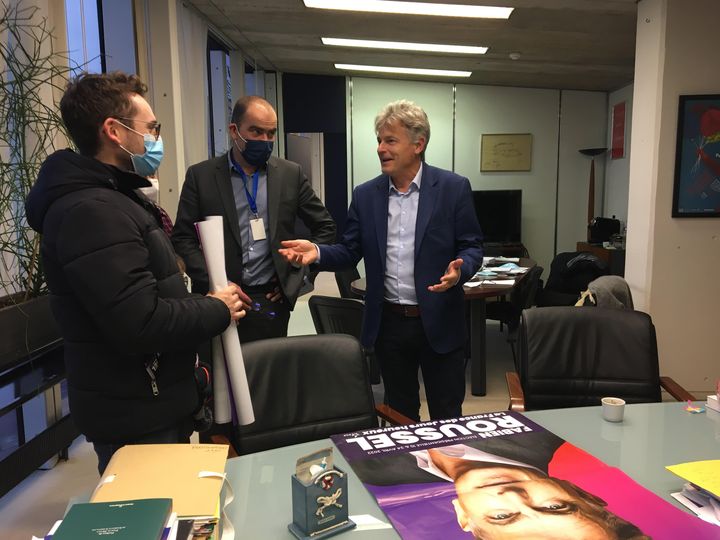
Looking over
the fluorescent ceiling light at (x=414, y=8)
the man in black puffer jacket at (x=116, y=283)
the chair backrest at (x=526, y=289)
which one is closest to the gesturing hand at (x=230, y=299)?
the man in black puffer jacket at (x=116, y=283)

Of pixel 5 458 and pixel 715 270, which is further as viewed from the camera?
pixel 715 270

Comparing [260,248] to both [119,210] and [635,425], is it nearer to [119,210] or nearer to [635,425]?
[119,210]

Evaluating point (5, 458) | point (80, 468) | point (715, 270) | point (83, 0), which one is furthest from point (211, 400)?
point (715, 270)

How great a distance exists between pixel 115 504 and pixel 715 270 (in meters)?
3.98

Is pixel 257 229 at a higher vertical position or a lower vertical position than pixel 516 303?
higher

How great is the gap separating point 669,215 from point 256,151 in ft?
9.32

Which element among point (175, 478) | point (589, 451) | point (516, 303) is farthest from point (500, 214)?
point (175, 478)

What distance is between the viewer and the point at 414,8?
4230mm

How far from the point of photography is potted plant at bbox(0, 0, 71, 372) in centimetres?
227

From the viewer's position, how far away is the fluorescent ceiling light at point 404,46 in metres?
5.40

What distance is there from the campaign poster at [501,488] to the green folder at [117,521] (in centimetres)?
44

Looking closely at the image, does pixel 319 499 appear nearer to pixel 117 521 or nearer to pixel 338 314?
pixel 117 521

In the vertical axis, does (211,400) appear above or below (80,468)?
above

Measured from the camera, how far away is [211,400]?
69.9 inches
